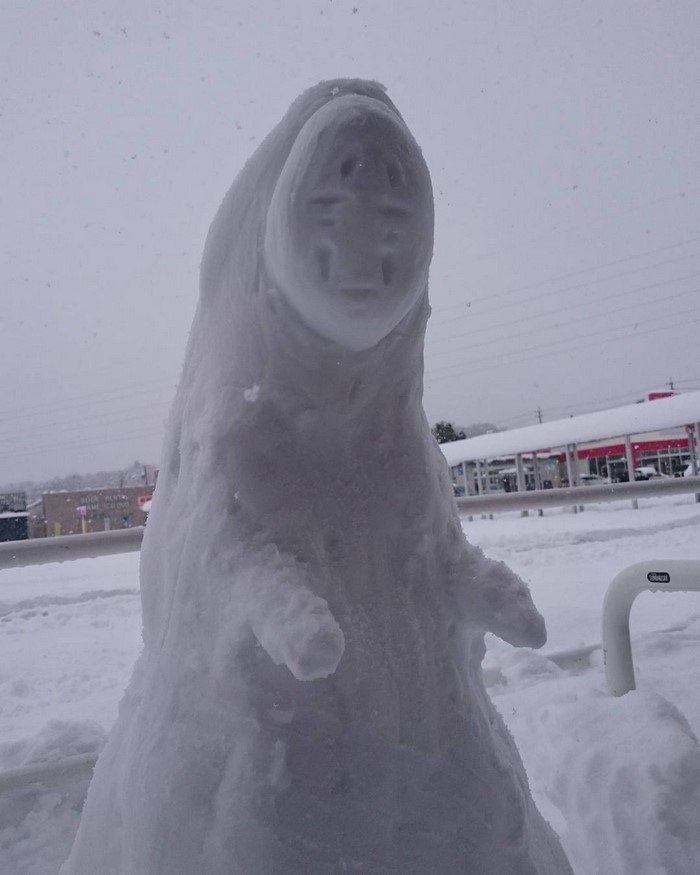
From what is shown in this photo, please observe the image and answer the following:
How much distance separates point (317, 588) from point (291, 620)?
6.5 inches

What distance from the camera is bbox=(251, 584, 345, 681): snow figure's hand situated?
681mm

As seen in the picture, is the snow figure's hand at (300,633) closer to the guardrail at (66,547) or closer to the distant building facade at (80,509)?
the guardrail at (66,547)

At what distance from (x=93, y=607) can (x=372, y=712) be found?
294cm

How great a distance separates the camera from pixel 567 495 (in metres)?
2.67

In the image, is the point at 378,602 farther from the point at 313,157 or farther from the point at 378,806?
the point at 313,157

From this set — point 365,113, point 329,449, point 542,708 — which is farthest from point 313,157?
point 542,708

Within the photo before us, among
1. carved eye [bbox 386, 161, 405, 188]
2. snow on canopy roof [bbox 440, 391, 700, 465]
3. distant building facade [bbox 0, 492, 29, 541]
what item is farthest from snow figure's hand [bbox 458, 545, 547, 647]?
snow on canopy roof [bbox 440, 391, 700, 465]

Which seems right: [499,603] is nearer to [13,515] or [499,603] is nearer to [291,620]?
[291,620]

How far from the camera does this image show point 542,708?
2225 mm

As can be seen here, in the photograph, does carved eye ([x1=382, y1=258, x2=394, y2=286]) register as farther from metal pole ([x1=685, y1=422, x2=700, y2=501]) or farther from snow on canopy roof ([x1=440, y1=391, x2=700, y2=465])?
metal pole ([x1=685, y1=422, x2=700, y2=501])

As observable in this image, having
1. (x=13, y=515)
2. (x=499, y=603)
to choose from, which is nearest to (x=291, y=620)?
(x=499, y=603)

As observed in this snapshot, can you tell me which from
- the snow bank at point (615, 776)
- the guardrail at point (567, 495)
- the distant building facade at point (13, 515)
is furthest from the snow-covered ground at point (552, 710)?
the guardrail at point (567, 495)

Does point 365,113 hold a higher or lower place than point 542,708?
higher

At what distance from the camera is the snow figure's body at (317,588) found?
804mm
